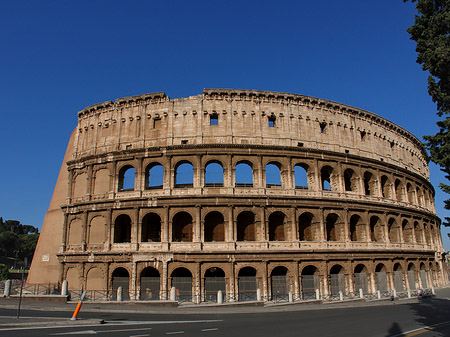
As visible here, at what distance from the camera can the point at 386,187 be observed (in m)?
34.7

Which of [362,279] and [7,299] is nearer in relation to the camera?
[7,299]

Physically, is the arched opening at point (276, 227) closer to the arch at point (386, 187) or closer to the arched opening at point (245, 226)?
the arched opening at point (245, 226)

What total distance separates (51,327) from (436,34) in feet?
65.1

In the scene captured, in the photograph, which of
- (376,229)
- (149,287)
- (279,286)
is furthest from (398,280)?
(149,287)

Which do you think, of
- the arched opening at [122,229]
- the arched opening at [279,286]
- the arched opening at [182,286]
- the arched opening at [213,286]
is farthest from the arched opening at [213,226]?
the arched opening at [122,229]

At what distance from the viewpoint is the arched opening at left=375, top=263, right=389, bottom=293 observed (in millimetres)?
29825

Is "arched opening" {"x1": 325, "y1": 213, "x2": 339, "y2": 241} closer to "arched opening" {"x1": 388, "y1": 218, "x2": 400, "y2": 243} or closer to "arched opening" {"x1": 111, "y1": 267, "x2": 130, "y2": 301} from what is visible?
"arched opening" {"x1": 388, "y1": 218, "x2": 400, "y2": 243}

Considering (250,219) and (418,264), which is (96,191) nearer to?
(250,219)

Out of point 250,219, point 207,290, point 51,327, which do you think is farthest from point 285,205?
point 51,327

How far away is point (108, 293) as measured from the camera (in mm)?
26000

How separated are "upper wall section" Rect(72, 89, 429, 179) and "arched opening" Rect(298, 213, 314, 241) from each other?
6162 mm

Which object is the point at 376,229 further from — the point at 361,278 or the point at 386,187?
the point at 361,278

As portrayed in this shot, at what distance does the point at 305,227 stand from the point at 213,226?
329 inches

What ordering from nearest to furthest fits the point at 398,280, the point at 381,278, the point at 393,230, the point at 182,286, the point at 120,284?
the point at 182,286 → the point at 120,284 → the point at 381,278 → the point at 398,280 → the point at 393,230
